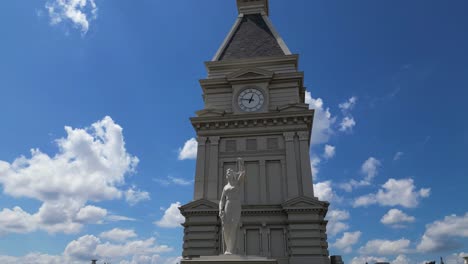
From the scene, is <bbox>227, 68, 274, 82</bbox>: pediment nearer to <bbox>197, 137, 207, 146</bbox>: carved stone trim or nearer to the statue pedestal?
<bbox>197, 137, 207, 146</bbox>: carved stone trim

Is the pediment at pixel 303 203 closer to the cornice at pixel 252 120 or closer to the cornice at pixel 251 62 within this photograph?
the cornice at pixel 252 120

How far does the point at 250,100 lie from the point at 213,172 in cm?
750

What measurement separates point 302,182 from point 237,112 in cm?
861

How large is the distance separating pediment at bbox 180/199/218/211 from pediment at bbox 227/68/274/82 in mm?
11713

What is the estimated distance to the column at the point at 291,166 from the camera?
92.3 feet

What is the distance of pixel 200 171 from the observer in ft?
100

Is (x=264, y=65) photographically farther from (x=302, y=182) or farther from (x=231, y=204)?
A: (x=231, y=204)

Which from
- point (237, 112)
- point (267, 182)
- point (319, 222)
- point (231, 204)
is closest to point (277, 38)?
point (237, 112)

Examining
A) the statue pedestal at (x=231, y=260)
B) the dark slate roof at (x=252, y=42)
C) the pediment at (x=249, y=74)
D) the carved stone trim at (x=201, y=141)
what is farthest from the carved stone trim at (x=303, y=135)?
the statue pedestal at (x=231, y=260)

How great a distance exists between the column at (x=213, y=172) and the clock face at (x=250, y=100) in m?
3.99

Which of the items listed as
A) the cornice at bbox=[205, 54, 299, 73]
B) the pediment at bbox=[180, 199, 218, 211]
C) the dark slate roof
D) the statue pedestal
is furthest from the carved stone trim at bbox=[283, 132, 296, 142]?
the statue pedestal

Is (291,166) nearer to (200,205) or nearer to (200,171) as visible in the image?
(200,171)

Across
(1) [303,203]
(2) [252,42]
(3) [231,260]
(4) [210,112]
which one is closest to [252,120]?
(4) [210,112]

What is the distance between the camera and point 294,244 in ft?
85.4
